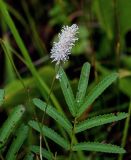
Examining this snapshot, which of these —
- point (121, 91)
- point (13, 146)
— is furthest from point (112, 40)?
point (13, 146)

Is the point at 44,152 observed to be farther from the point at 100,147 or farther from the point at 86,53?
the point at 86,53

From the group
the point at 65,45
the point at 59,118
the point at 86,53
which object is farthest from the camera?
the point at 86,53

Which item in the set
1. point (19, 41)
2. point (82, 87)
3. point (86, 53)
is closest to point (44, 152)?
point (82, 87)

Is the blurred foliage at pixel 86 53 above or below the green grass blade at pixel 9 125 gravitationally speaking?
above

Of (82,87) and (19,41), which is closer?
(82,87)

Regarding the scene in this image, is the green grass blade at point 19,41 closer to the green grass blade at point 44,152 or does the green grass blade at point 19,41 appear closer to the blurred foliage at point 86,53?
the blurred foliage at point 86,53


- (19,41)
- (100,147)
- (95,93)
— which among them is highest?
(19,41)

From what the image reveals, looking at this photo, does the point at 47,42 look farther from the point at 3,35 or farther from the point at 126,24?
the point at 126,24

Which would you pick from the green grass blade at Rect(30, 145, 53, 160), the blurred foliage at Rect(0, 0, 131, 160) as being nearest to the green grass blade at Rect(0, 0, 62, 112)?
the blurred foliage at Rect(0, 0, 131, 160)

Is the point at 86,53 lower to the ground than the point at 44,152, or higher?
higher

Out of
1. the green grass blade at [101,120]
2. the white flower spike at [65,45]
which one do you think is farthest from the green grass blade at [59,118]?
the white flower spike at [65,45]

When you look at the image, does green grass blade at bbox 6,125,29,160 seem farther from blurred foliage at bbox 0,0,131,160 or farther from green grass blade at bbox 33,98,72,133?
blurred foliage at bbox 0,0,131,160

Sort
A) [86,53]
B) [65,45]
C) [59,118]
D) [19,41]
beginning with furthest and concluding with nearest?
[86,53] < [19,41] < [59,118] < [65,45]
